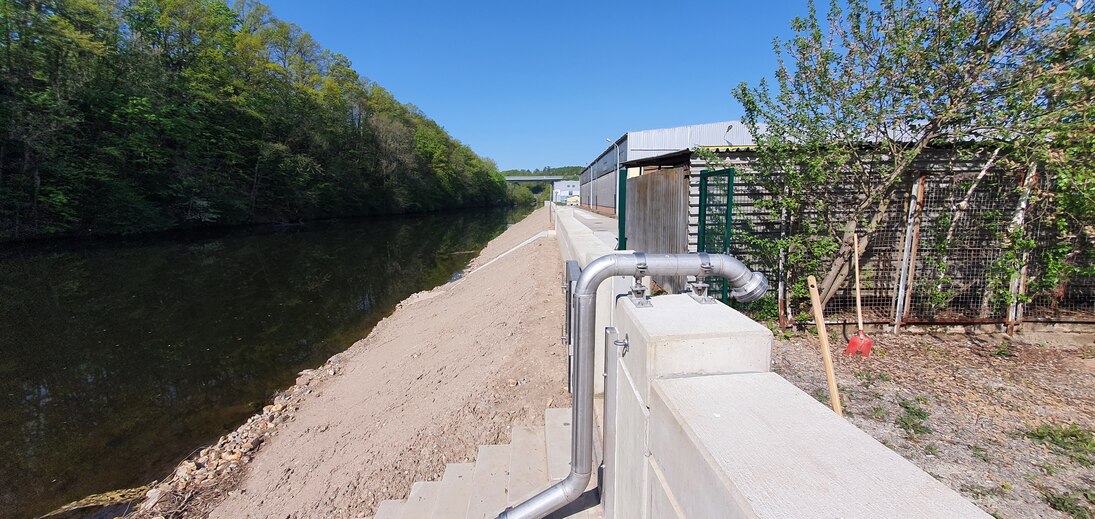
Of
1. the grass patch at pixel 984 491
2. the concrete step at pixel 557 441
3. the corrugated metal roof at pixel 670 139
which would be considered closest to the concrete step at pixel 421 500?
the concrete step at pixel 557 441

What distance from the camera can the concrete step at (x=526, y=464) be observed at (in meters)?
3.39

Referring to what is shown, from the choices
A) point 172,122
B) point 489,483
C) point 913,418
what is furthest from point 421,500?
point 172,122

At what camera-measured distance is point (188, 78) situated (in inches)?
1153

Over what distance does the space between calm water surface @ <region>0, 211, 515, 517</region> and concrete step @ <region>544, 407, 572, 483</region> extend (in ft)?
16.9

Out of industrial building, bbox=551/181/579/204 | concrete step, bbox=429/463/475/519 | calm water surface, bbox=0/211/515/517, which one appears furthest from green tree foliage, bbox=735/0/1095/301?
industrial building, bbox=551/181/579/204

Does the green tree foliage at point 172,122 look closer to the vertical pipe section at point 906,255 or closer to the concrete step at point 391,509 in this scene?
the concrete step at point 391,509

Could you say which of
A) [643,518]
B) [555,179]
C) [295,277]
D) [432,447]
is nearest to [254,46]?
[295,277]

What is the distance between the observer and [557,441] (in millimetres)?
3842

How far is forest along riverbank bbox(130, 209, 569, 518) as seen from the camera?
14.3 feet

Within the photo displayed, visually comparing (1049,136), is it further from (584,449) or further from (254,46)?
(254,46)

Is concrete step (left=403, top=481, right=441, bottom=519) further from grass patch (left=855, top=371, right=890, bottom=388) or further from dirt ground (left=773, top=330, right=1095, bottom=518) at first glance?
grass patch (left=855, top=371, right=890, bottom=388)

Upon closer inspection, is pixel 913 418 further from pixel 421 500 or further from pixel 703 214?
pixel 421 500

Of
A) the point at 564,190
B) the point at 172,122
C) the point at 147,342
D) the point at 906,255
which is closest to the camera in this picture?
the point at 906,255

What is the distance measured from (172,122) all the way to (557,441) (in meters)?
33.0
